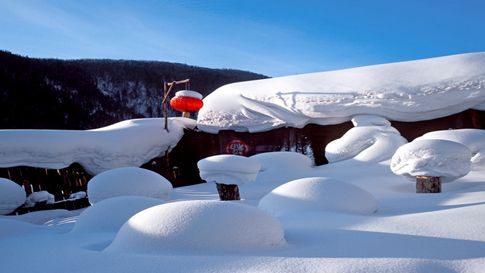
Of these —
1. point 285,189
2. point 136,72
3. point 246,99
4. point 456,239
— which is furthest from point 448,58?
point 136,72

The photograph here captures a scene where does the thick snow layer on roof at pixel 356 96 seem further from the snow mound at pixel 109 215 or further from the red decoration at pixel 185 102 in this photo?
the snow mound at pixel 109 215

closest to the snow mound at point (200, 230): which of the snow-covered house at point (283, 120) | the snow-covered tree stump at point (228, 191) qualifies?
the snow-covered tree stump at point (228, 191)

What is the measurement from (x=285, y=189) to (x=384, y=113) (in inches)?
206

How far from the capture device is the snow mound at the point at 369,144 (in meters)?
6.69

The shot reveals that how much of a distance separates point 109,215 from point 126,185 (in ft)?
4.99

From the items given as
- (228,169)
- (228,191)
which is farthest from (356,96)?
(228,169)

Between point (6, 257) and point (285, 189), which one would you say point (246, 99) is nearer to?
point (285, 189)

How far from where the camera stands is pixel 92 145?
759 cm

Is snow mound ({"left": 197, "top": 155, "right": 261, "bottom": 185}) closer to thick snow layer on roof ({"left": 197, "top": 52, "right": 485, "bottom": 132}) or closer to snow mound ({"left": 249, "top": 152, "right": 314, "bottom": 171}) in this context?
snow mound ({"left": 249, "top": 152, "right": 314, "bottom": 171})

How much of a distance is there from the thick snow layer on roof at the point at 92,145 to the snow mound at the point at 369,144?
399cm

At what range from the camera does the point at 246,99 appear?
9547mm

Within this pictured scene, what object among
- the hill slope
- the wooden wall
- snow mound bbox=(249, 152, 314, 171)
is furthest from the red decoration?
the hill slope

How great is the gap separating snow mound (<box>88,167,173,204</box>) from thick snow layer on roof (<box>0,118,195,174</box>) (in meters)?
2.85

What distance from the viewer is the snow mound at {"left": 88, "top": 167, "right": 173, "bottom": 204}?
4590 mm
